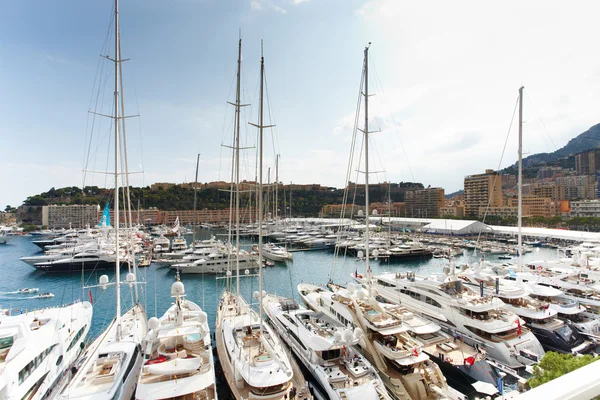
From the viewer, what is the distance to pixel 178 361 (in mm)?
9016

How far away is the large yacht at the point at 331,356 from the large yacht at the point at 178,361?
351 cm

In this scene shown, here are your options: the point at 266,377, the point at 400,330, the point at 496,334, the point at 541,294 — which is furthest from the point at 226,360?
the point at 541,294

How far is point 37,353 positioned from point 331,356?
9.80m

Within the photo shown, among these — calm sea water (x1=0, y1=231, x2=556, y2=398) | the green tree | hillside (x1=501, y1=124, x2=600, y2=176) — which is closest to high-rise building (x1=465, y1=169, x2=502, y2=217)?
calm sea water (x1=0, y1=231, x2=556, y2=398)

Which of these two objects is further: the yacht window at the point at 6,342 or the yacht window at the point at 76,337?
the yacht window at the point at 76,337

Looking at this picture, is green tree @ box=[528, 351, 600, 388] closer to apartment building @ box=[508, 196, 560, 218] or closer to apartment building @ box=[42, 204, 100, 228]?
apartment building @ box=[508, 196, 560, 218]

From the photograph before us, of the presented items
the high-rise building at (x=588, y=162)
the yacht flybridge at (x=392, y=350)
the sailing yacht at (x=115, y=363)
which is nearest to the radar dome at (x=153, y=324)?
the sailing yacht at (x=115, y=363)

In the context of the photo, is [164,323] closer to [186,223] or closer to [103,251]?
[103,251]

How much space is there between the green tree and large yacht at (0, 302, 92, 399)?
13724 mm

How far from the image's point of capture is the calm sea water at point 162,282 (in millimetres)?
21500

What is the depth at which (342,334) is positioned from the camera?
10.8 m

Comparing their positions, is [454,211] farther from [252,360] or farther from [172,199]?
[252,360]

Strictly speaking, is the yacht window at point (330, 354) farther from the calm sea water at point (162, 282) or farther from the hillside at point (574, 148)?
the hillside at point (574, 148)

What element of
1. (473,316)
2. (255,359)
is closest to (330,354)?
(255,359)
